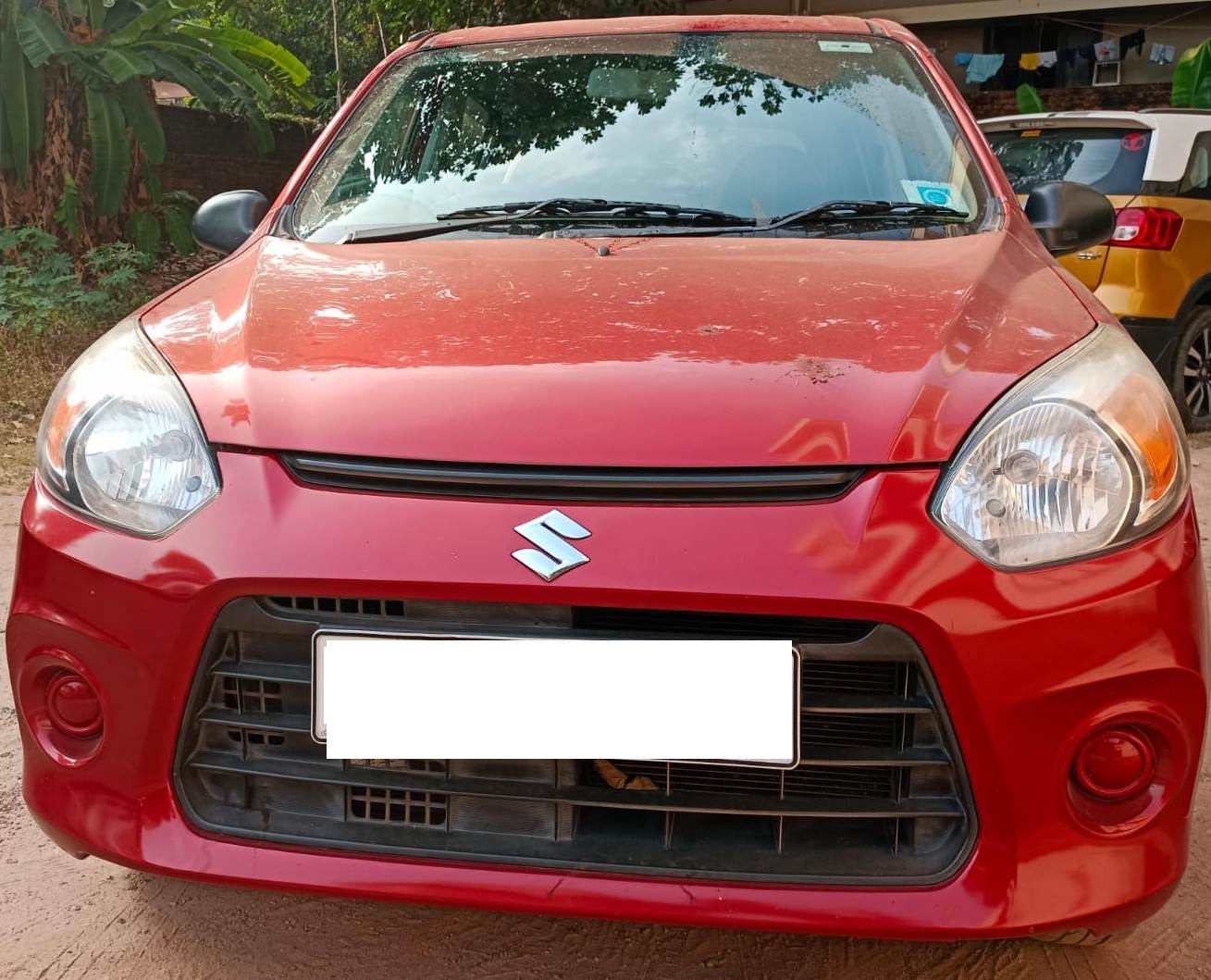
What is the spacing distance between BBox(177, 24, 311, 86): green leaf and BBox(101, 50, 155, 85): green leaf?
1111 millimetres

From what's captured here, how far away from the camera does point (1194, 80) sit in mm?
12812

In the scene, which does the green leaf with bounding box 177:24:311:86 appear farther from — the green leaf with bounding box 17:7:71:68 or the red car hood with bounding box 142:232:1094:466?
the red car hood with bounding box 142:232:1094:466

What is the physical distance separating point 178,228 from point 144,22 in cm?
140

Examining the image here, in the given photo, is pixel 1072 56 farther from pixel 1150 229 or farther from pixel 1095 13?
pixel 1150 229

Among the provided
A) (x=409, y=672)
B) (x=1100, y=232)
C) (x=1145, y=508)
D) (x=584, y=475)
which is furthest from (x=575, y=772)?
(x=1100, y=232)

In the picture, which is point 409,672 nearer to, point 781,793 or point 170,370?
point 781,793

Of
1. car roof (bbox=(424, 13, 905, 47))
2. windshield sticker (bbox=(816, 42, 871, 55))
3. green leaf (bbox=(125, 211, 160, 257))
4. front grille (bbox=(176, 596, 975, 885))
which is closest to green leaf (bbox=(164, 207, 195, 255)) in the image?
green leaf (bbox=(125, 211, 160, 257))

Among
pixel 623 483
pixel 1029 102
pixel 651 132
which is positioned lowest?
pixel 1029 102

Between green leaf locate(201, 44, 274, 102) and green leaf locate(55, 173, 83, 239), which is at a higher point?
green leaf locate(201, 44, 274, 102)

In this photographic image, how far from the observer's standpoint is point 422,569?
1396 millimetres

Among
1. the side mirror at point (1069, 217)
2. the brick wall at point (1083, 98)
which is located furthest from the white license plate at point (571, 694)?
the brick wall at point (1083, 98)

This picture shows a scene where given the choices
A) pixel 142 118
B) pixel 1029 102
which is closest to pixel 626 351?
pixel 142 118

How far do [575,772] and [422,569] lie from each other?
329 mm

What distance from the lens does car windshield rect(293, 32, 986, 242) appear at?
2357 millimetres
